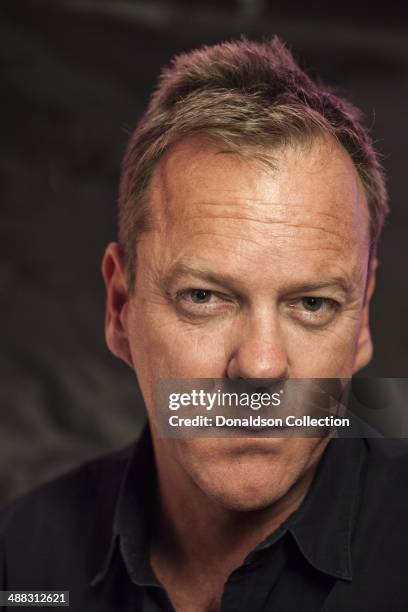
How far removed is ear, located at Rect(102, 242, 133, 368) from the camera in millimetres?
1455

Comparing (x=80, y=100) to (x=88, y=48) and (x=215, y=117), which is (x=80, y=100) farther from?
(x=215, y=117)

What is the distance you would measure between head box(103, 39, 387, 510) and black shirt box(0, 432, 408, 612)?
0.26ft

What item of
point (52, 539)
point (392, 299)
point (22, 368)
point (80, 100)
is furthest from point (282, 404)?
point (80, 100)

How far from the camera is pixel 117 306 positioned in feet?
4.82

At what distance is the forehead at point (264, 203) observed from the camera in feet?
3.96

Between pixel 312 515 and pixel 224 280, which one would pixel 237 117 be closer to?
pixel 224 280

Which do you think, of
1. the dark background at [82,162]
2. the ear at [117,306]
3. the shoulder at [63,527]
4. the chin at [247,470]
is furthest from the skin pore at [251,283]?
the dark background at [82,162]

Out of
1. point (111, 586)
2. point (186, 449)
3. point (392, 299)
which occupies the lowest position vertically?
point (111, 586)

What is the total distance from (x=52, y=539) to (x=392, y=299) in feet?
3.51

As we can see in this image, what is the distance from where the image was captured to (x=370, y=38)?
7.66 ft

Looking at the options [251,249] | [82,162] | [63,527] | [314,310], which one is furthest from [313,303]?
[82,162]

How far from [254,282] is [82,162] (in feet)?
4.66

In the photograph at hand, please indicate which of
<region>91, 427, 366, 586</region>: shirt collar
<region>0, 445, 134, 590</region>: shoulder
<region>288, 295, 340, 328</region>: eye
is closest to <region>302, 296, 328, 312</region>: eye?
<region>288, 295, 340, 328</region>: eye

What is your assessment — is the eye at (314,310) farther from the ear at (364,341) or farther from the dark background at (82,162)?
the dark background at (82,162)
